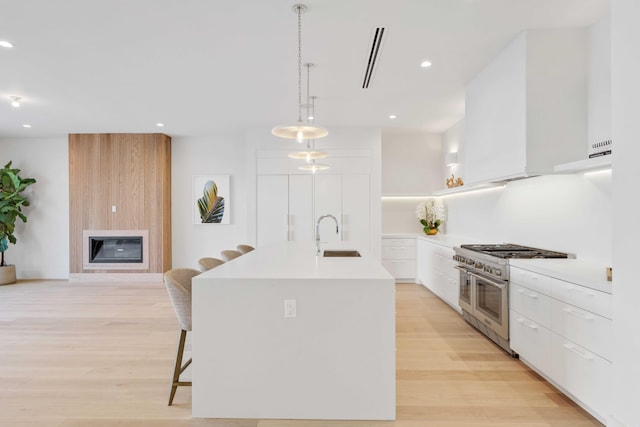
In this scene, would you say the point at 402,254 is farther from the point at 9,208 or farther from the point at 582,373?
the point at 9,208

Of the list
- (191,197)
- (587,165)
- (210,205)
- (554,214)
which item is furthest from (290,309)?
(191,197)

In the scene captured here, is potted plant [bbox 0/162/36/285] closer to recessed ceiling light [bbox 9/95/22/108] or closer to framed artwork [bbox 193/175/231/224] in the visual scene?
recessed ceiling light [bbox 9/95/22/108]

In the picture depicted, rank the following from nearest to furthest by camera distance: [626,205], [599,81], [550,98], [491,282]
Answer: [626,205], [599,81], [550,98], [491,282]

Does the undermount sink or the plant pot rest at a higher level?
the undermount sink

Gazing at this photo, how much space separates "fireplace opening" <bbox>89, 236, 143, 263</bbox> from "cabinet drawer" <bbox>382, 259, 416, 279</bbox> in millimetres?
4660

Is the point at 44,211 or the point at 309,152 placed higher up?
the point at 309,152

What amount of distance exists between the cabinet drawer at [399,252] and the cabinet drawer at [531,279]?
3325 mm

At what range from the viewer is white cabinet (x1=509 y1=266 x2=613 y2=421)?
2.06 m

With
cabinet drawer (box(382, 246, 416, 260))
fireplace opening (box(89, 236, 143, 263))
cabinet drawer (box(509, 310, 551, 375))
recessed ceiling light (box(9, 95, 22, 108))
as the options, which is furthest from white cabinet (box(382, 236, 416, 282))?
recessed ceiling light (box(9, 95, 22, 108))

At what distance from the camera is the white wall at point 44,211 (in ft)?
23.2

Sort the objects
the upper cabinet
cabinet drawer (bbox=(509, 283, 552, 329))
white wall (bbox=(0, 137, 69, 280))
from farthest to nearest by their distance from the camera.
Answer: white wall (bbox=(0, 137, 69, 280))
the upper cabinet
cabinet drawer (bbox=(509, 283, 552, 329))

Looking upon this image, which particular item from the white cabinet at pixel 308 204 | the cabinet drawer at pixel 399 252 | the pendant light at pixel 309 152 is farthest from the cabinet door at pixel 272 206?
the cabinet drawer at pixel 399 252

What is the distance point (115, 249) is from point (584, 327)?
7162mm

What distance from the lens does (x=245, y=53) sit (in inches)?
134
